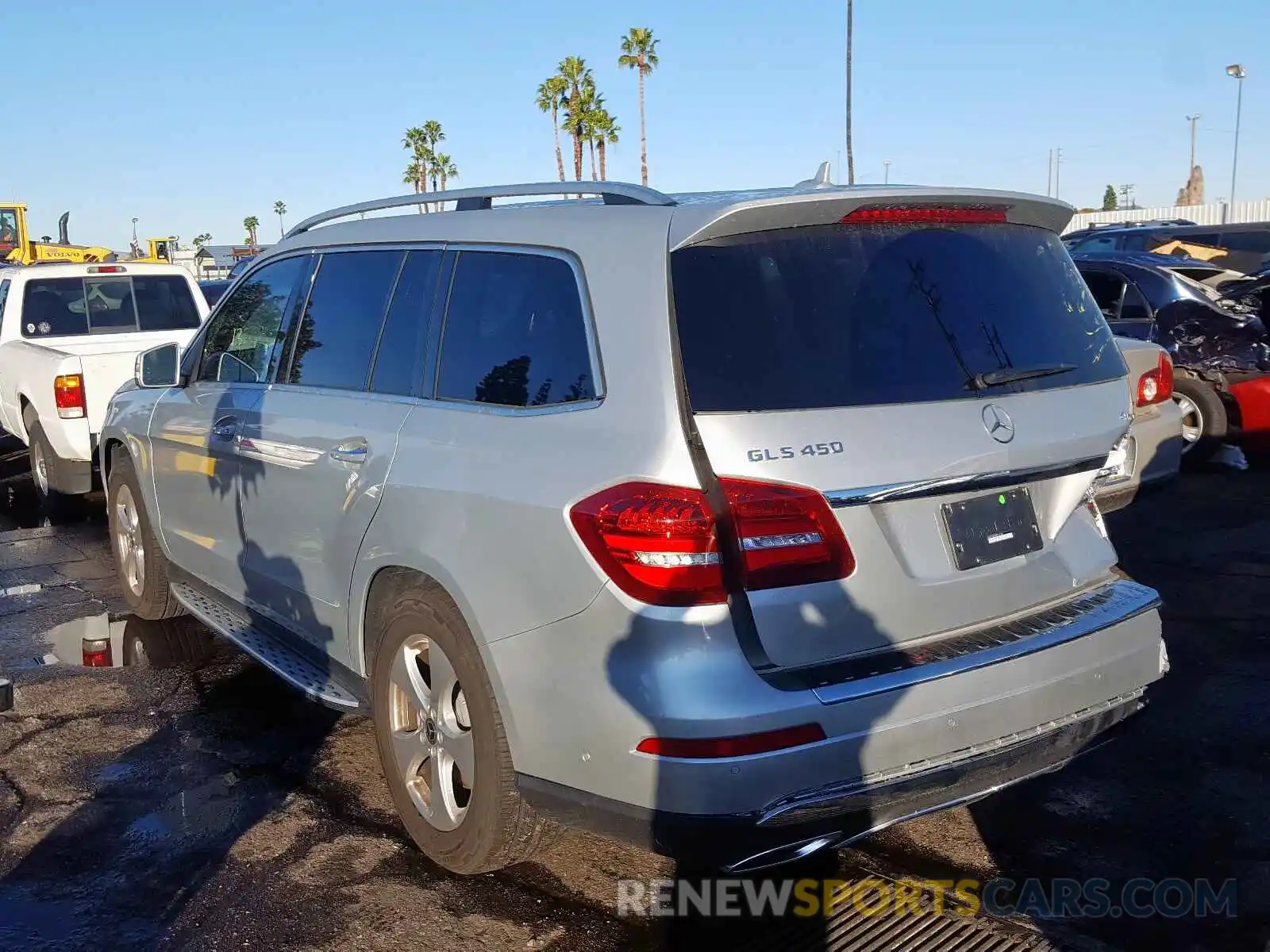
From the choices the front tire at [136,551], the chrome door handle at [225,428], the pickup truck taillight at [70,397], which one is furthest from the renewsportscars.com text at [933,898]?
the pickup truck taillight at [70,397]

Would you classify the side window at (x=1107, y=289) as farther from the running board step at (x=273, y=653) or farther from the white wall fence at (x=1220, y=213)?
the white wall fence at (x=1220, y=213)

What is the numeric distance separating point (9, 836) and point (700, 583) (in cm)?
Answer: 266

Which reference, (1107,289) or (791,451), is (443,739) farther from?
(1107,289)

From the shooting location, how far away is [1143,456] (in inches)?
268

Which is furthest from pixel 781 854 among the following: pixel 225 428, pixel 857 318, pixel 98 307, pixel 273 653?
pixel 98 307

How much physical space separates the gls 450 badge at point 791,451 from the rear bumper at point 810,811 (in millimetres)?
771

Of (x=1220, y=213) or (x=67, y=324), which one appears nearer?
(x=67, y=324)

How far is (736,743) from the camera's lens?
270cm

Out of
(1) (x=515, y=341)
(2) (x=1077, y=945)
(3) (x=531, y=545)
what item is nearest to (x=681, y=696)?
(3) (x=531, y=545)

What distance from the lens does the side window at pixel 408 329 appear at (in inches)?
147

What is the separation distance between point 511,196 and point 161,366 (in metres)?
2.60

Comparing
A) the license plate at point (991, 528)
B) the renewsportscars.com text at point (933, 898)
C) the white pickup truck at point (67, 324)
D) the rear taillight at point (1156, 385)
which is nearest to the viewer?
the license plate at point (991, 528)

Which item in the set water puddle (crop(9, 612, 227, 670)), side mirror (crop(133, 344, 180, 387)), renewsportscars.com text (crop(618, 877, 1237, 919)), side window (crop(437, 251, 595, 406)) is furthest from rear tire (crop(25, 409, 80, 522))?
renewsportscars.com text (crop(618, 877, 1237, 919))

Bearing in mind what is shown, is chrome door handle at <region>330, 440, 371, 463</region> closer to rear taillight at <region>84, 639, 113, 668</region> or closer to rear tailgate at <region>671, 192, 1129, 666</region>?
rear tailgate at <region>671, 192, 1129, 666</region>
